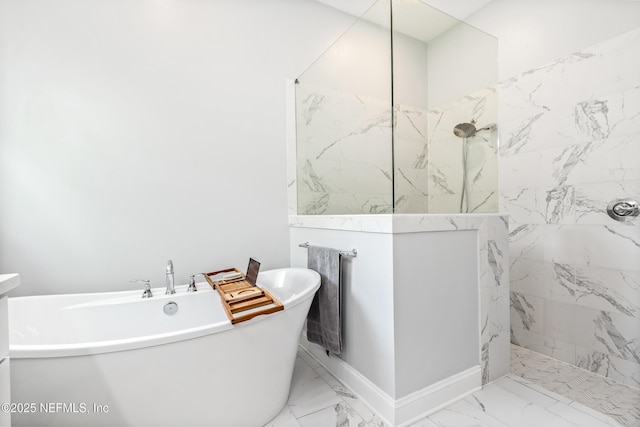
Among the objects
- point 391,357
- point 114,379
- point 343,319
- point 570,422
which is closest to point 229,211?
point 343,319

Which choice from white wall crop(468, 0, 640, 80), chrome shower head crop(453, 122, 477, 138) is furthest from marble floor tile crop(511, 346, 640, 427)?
white wall crop(468, 0, 640, 80)

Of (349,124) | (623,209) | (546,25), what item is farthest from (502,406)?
(546,25)

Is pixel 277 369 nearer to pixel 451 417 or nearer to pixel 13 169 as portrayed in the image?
pixel 451 417

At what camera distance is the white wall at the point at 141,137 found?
5.19 feet

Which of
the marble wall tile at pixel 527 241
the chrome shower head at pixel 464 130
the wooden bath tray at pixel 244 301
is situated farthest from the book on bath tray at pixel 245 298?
the marble wall tile at pixel 527 241

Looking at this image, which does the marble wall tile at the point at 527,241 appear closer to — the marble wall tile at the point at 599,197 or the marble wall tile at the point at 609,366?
the marble wall tile at the point at 599,197

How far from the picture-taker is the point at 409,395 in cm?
141

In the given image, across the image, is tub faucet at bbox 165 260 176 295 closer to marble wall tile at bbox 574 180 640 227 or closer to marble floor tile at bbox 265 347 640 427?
marble floor tile at bbox 265 347 640 427

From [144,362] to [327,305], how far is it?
3.17ft

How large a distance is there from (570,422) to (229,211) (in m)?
2.19

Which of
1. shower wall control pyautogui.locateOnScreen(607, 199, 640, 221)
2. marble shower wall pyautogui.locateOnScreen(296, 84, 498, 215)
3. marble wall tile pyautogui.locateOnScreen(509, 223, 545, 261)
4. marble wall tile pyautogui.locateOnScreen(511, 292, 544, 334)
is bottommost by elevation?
marble wall tile pyautogui.locateOnScreen(511, 292, 544, 334)

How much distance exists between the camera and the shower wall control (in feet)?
5.24

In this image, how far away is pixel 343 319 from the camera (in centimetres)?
170

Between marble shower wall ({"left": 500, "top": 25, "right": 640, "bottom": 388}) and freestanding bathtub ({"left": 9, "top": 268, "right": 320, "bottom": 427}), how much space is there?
1.64 m
